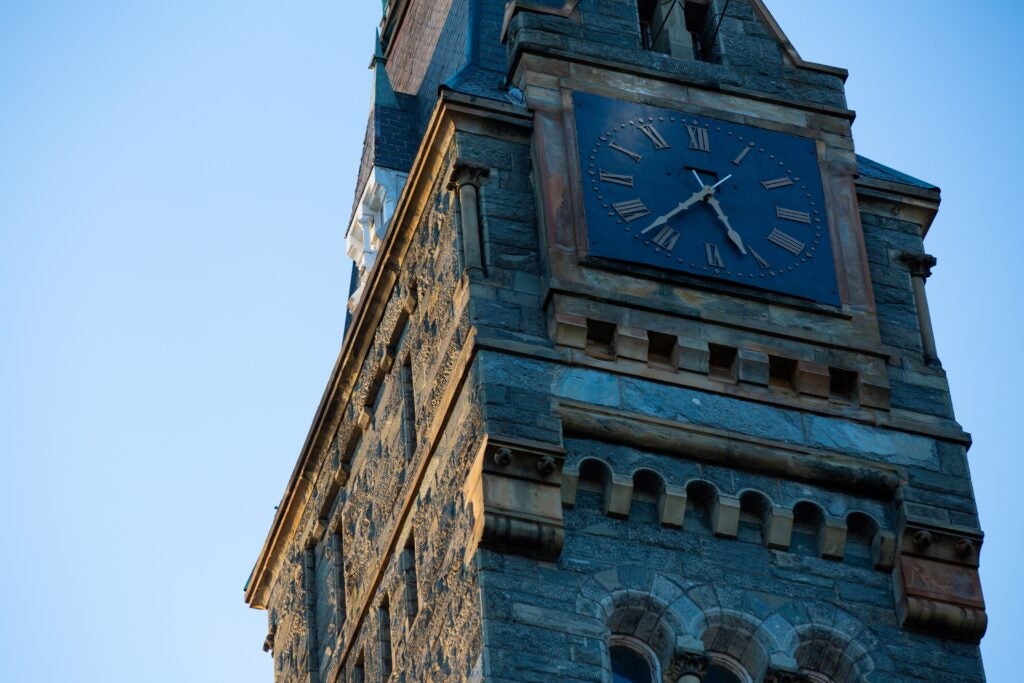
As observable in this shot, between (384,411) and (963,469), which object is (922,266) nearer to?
(963,469)

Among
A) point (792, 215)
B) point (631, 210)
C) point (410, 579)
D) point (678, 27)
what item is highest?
point (678, 27)

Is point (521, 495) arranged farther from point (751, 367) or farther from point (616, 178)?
point (616, 178)

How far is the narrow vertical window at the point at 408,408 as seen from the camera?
125 feet

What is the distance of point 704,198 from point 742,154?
108 centimetres

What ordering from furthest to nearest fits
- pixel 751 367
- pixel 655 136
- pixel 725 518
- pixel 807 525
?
pixel 655 136, pixel 751 367, pixel 807 525, pixel 725 518

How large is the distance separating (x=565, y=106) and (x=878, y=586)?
6.65 metres

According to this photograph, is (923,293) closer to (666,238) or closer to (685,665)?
(666,238)

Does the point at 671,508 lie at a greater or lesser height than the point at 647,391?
lesser

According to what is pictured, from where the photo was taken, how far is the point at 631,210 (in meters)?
37.7

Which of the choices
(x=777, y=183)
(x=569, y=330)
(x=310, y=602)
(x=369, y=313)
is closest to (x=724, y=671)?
(x=569, y=330)

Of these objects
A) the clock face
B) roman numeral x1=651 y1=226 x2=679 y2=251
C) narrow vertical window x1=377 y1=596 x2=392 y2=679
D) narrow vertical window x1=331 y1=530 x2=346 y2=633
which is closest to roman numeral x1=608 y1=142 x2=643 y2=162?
the clock face

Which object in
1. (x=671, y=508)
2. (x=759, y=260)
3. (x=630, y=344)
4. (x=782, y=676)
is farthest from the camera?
(x=759, y=260)

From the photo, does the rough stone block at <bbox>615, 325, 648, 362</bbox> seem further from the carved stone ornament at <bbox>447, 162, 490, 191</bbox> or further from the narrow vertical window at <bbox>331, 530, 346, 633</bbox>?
the narrow vertical window at <bbox>331, 530, 346, 633</bbox>

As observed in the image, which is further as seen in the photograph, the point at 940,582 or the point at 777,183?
the point at 777,183
